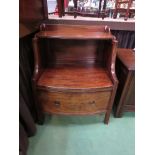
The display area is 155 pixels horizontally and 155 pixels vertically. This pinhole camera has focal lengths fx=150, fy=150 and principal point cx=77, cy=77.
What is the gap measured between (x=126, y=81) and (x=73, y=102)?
520mm

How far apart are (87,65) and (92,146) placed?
79 centimetres

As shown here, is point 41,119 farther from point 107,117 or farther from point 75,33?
point 75,33

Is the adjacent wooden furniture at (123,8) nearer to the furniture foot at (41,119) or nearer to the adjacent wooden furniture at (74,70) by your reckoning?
the adjacent wooden furniture at (74,70)

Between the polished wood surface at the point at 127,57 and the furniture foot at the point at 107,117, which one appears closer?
the polished wood surface at the point at 127,57

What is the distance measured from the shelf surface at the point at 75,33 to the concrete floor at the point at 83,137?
0.86m

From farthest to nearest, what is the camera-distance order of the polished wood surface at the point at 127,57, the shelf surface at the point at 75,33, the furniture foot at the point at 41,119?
the furniture foot at the point at 41,119 → the polished wood surface at the point at 127,57 → the shelf surface at the point at 75,33

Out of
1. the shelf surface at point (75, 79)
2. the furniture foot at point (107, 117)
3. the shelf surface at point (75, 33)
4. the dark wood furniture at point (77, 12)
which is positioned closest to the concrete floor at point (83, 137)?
the furniture foot at point (107, 117)

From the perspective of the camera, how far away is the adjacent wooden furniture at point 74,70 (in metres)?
1.24

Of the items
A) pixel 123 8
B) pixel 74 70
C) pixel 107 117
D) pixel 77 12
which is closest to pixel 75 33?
pixel 74 70

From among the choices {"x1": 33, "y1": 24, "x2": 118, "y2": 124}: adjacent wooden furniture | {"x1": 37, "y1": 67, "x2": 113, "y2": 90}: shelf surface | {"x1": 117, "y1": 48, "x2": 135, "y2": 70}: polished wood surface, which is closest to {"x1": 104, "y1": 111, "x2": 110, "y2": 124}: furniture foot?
{"x1": 33, "y1": 24, "x2": 118, "y2": 124}: adjacent wooden furniture

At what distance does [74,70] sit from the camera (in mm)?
1500

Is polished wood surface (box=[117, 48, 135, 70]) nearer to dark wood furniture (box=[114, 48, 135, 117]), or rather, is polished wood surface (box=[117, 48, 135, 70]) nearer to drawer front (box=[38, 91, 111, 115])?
dark wood furniture (box=[114, 48, 135, 117])
